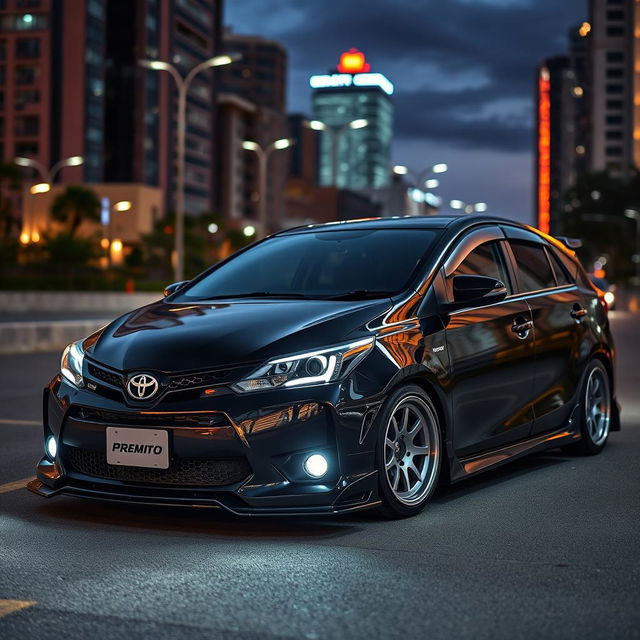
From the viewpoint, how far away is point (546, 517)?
596 centimetres

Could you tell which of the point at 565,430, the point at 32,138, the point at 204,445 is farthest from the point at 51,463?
the point at 32,138

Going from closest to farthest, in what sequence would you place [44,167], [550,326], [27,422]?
[550,326] < [27,422] < [44,167]

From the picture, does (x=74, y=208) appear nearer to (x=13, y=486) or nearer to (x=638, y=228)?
(x=638, y=228)

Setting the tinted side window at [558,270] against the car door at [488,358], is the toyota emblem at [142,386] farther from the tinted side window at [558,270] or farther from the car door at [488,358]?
the tinted side window at [558,270]

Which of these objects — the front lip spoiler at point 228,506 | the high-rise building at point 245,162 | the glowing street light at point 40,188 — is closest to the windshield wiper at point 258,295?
the front lip spoiler at point 228,506

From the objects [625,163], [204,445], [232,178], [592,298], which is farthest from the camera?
[625,163]

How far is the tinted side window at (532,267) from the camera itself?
7.50m

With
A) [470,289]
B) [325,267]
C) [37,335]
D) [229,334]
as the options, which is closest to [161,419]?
[229,334]

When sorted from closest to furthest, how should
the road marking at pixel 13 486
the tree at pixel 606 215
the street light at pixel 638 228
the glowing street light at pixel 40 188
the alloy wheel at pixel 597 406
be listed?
1. the road marking at pixel 13 486
2. the alloy wheel at pixel 597 406
3. the glowing street light at pixel 40 188
4. the street light at pixel 638 228
5. the tree at pixel 606 215

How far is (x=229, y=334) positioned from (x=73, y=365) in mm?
861

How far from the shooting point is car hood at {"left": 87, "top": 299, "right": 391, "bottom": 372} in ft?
18.2

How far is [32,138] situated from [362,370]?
11142 centimetres

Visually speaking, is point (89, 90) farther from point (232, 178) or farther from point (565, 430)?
point (565, 430)

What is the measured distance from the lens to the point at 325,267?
6.87 metres
